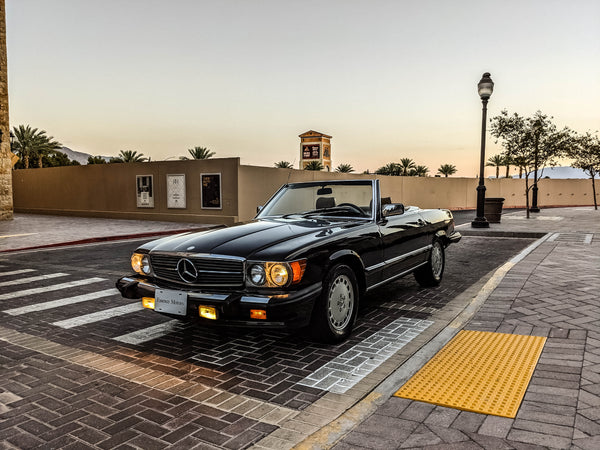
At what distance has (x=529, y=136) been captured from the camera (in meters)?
22.2

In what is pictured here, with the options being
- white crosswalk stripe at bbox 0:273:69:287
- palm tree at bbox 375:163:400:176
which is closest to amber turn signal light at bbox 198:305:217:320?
white crosswalk stripe at bbox 0:273:69:287

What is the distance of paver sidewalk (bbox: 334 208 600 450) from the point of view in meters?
2.46

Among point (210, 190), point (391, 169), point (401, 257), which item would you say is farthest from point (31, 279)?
point (391, 169)

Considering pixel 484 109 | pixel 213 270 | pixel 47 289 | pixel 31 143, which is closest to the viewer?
pixel 213 270

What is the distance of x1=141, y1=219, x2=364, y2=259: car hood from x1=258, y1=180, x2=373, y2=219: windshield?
44 centimetres

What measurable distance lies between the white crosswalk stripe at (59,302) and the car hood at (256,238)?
7.84 ft

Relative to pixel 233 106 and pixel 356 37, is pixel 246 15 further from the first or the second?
pixel 233 106

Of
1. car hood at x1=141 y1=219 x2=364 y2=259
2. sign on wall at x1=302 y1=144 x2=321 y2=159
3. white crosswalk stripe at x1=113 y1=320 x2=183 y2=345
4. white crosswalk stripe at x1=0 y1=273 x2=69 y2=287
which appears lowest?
white crosswalk stripe at x1=0 y1=273 x2=69 y2=287

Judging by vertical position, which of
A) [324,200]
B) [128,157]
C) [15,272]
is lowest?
[15,272]

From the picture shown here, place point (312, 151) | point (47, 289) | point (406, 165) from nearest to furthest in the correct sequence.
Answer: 1. point (47, 289)
2. point (406, 165)
3. point (312, 151)

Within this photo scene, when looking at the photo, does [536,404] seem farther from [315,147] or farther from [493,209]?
[315,147]

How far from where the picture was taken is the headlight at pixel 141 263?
4.18 meters

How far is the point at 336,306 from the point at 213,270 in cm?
118

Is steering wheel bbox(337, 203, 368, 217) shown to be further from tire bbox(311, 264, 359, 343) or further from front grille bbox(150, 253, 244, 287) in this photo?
front grille bbox(150, 253, 244, 287)
